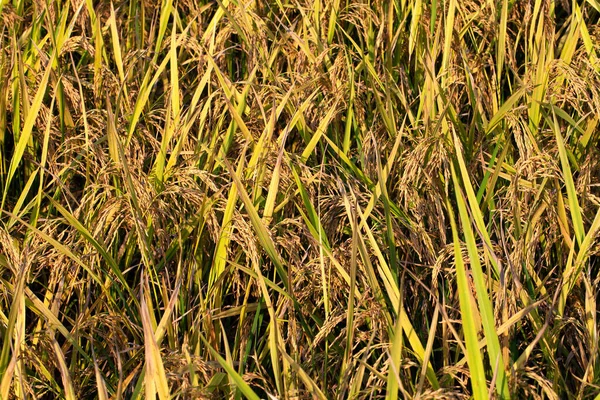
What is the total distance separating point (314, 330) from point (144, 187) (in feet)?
1.24

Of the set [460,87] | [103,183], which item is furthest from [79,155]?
[460,87]

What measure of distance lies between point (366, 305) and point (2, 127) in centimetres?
81

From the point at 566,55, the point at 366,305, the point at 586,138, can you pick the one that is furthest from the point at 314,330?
the point at 566,55

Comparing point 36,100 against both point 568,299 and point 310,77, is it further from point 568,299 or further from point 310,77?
point 568,299

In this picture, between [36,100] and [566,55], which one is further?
[566,55]

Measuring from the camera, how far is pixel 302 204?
1.52m

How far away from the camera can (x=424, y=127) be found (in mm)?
1622

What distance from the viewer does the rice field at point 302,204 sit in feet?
4.06

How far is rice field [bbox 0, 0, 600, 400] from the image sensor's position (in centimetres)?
124

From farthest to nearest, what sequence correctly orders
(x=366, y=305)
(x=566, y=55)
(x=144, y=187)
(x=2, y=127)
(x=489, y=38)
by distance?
(x=489, y=38) → (x=566, y=55) → (x=2, y=127) → (x=144, y=187) → (x=366, y=305)

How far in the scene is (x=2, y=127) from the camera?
1621 millimetres

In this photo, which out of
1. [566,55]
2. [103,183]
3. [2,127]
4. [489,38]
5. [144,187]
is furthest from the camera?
[489,38]

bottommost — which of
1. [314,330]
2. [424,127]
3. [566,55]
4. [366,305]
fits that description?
[314,330]

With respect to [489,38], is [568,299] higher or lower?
lower
